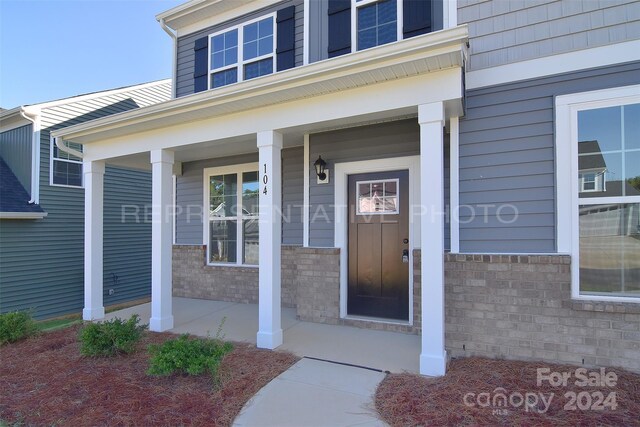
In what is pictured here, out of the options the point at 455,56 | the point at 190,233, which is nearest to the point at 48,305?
the point at 190,233

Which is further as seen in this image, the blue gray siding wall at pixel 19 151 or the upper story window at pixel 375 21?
the blue gray siding wall at pixel 19 151

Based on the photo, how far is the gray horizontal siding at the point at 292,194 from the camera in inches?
225

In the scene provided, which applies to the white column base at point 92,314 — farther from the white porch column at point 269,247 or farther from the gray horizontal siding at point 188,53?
the gray horizontal siding at point 188,53

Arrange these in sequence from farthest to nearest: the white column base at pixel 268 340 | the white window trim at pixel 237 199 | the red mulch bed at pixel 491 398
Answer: the white window trim at pixel 237 199, the white column base at pixel 268 340, the red mulch bed at pixel 491 398

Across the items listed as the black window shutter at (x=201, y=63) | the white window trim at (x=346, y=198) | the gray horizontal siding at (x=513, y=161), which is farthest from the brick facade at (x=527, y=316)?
the black window shutter at (x=201, y=63)

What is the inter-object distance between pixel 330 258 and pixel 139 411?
282cm

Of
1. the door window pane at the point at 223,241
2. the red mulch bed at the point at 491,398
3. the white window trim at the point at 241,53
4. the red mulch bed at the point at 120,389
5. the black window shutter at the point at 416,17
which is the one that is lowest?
the red mulch bed at the point at 120,389

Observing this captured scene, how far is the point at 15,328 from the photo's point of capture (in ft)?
15.4

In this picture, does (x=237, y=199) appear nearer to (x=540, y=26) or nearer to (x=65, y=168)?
(x=540, y=26)

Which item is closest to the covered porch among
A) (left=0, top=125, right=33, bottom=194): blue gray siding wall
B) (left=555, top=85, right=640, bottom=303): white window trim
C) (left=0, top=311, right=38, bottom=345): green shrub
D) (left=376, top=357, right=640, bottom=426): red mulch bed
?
(left=376, top=357, right=640, bottom=426): red mulch bed

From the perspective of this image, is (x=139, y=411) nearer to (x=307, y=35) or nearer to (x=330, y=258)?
(x=330, y=258)

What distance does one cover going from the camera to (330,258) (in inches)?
193

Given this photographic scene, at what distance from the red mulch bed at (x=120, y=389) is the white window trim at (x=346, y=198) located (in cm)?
150

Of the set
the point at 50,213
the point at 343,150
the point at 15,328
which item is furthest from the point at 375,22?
the point at 50,213
